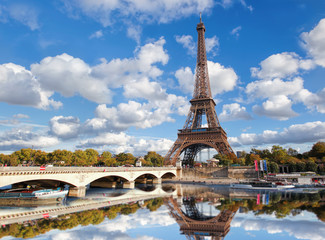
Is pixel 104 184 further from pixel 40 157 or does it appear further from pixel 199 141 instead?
pixel 40 157

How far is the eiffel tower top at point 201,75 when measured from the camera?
277 feet

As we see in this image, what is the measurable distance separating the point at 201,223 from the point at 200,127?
59.4 metres

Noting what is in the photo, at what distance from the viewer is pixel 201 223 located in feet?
62.5

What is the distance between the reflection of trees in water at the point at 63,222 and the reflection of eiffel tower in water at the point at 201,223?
425 centimetres

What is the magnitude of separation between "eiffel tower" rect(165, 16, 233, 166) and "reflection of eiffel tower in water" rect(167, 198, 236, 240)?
48180 mm

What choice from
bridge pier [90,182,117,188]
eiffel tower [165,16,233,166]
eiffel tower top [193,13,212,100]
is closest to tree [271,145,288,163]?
eiffel tower [165,16,233,166]

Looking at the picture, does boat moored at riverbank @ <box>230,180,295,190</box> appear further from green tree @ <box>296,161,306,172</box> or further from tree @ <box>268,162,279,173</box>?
green tree @ <box>296,161,306,172</box>

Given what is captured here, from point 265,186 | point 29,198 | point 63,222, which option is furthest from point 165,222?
point 265,186

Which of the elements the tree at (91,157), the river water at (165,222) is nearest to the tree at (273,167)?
the river water at (165,222)

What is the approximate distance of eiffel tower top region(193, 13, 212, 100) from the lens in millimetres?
84375

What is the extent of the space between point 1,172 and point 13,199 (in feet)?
28.9

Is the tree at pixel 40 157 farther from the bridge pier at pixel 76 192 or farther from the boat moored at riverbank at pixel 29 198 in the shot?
the boat moored at riverbank at pixel 29 198

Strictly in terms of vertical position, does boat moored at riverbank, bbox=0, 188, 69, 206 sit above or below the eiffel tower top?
below

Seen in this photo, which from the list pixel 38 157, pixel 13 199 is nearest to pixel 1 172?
pixel 13 199
